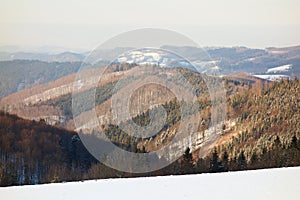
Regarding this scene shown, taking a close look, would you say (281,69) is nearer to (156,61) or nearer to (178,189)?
(156,61)

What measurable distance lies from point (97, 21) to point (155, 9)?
5.86 feet

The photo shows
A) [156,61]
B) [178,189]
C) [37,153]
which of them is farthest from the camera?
[37,153]

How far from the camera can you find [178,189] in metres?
4.12

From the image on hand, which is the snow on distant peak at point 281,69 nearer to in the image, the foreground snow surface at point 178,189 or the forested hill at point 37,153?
the forested hill at point 37,153

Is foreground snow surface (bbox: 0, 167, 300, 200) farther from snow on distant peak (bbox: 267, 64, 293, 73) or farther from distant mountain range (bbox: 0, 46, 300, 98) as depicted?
snow on distant peak (bbox: 267, 64, 293, 73)

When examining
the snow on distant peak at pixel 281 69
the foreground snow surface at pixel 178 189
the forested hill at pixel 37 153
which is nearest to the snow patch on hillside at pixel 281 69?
the snow on distant peak at pixel 281 69

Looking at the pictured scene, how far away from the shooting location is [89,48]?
11.6 metres

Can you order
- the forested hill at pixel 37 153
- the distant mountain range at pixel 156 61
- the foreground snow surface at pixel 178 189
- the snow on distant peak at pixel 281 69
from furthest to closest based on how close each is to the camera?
the snow on distant peak at pixel 281 69 → the forested hill at pixel 37 153 → the distant mountain range at pixel 156 61 → the foreground snow surface at pixel 178 189

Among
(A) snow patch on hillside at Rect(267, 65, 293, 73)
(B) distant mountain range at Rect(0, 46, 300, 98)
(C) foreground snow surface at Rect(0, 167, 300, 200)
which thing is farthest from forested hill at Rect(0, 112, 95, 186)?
(A) snow patch on hillside at Rect(267, 65, 293, 73)

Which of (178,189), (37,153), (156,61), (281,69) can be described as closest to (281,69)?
(281,69)

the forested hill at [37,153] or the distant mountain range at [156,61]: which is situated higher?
the distant mountain range at [156,61]

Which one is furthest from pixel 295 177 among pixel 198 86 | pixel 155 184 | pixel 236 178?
pixel 198 86

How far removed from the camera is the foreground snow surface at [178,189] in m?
3.88

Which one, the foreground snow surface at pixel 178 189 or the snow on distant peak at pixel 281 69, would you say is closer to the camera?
the foreground snow surface at pixel 178 189
